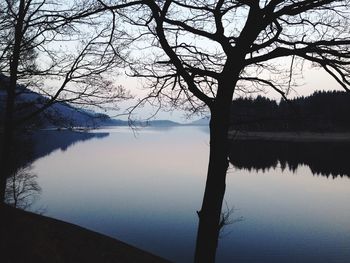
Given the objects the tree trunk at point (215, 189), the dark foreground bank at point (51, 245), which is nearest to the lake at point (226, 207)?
the tree trunk at point (215, 189)

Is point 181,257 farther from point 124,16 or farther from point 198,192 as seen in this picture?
point 198,192

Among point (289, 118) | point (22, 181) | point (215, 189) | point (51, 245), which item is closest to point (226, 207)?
point (22, 181)

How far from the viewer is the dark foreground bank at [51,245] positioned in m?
8.18

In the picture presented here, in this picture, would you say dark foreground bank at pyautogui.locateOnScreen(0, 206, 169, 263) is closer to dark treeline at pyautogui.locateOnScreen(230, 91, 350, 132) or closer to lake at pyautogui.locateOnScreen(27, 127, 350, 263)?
lake at pyautogui.locateOnScreen(27, 127, 350, 263)

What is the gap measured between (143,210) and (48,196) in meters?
10.9

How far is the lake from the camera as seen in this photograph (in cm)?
1925

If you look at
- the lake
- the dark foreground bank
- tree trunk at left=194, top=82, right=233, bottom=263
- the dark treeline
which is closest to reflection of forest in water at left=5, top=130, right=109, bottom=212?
the lake

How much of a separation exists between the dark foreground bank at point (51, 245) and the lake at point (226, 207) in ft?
11.8

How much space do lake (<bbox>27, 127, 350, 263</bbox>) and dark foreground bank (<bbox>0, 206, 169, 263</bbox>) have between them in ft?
11.8

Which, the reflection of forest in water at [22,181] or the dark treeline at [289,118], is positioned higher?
the dark treeline at [289,118]

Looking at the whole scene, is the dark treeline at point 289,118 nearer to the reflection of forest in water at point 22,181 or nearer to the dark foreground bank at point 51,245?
the dark foreground bank at point 51,245

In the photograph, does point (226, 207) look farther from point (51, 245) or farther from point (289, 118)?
point (289, 118)

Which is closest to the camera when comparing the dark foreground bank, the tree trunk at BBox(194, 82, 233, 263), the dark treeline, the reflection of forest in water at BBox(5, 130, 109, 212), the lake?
the tree trunk at BBox(194, 82, 233, 263)

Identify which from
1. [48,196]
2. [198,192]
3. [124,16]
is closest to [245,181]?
[198,192]
